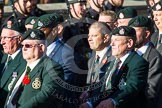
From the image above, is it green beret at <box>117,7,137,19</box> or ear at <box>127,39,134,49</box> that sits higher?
ear at <box>127,39,134,49</box>

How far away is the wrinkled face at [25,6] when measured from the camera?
38.9 feet

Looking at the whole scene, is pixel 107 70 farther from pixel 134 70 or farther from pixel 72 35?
pixel 72 35

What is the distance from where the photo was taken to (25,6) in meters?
11.9

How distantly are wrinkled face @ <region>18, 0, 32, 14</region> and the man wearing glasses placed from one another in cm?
123

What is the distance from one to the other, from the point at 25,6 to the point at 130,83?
11.5ft

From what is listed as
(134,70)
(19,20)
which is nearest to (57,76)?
(134,70)

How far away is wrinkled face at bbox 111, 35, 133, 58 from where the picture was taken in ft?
29.9

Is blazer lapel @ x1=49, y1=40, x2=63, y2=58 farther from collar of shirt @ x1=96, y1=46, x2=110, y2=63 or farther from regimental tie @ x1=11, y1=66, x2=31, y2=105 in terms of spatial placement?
regimental tie @ x1=11, y1=66, x2=31, y2=105

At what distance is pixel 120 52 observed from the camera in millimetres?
9148

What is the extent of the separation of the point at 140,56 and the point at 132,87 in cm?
46

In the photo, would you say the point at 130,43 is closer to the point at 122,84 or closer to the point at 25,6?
the point at 122,84

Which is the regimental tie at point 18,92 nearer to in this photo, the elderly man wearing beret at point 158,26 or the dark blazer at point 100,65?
the dark blazer at point 100,65

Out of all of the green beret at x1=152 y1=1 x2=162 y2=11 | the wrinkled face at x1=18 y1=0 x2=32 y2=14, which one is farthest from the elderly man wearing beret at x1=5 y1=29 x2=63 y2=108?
the wrinkled face at x1=18 y1=0 x2=32 y2=14

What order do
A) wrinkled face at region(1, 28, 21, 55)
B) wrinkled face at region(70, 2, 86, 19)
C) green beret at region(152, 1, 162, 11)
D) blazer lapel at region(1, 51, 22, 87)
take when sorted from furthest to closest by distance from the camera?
wrinkled face at region(70, 2, 86, 19) → green beret at region(152, 1, 162, 11) → wrinkled face at region(1, 28, 21, 55) → blazer lapel at region(1, 51, 22, 87)
